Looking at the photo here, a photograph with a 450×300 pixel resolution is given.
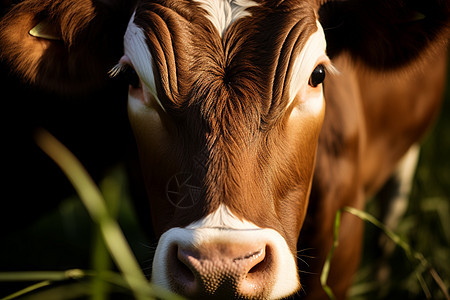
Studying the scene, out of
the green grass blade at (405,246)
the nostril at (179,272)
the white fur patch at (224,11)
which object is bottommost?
the green grass blade at (405,246)

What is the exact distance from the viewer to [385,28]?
2.42m

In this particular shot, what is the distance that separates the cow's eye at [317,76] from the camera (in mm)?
2141

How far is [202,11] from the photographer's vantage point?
2047 mm

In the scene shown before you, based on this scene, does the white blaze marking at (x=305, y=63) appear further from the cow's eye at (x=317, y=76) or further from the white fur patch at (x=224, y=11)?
the white fur patch at (x=224, y=11)

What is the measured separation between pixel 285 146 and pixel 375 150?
1739 millimetres

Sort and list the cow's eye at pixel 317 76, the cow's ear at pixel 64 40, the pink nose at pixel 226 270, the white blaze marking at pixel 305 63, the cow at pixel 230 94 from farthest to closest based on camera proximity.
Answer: the cow's ear at pixel 64 40 < the cow's eye at pixel 317 76 < the white blaze marking at pixel 305 63 < the cow at pixel 230 94 < the pink nose at pixel 226 270

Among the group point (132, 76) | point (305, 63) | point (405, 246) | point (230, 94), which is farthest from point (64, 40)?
point (405, 246)

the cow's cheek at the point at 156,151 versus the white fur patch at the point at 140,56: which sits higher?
the white fur patch at the point at 140,56

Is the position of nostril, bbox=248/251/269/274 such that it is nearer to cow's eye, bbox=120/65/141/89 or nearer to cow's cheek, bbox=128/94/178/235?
cow's cheek, bbox=128/94/178/235

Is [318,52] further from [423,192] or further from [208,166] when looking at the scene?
[423,192]

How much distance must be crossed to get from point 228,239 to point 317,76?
790 millimetres

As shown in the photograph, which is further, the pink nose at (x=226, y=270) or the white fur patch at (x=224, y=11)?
the white fur patch at (x=224, y=11)

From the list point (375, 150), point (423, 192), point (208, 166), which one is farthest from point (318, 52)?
point (423, 192)

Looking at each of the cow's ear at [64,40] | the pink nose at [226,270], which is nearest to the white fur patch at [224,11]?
the cow's ear at [64,40]
